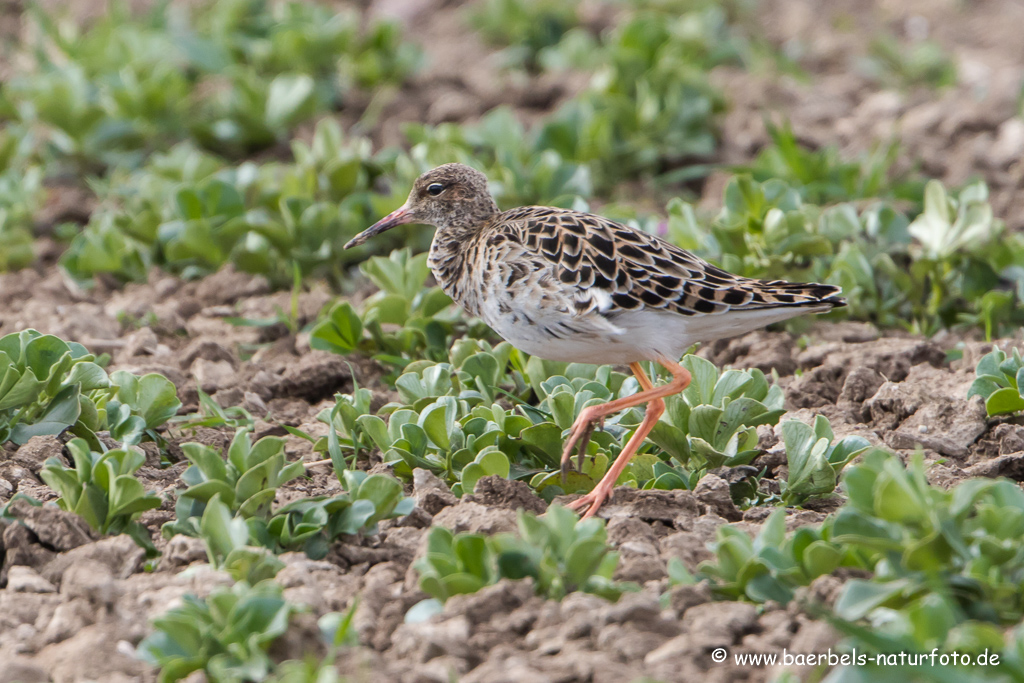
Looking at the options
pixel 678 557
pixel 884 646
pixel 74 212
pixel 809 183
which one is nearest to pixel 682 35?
pixel 809 183

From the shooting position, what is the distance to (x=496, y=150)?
7.91 metres

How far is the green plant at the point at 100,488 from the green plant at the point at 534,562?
1129mm

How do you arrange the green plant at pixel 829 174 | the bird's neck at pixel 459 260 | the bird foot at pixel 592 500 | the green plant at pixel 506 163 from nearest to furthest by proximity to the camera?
the bird foot at pixel 592 500 < the bird's neck at pixel 459 260 < the green plant at pixel 506 163 < the green plant at pixel 829 174

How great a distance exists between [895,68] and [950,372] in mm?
5275

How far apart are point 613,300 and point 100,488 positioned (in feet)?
6.86

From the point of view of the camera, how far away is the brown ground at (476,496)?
11.6 ft

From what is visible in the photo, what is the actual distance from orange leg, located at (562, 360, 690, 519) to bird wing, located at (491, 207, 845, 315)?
302mm

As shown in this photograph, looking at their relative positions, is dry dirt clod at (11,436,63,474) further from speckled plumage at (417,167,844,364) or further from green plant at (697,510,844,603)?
green plant at (697,510,844,603)

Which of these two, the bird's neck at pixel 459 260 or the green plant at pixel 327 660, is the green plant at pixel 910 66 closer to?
the bird's neck at pixel 459 260

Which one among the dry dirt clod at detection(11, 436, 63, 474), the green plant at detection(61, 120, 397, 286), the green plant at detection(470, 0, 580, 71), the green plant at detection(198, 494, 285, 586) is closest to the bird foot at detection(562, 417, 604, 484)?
the green plant at detection(198, 494, 285, 586)

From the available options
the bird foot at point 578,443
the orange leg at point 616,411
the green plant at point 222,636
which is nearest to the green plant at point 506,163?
the orange leg at point 616,411

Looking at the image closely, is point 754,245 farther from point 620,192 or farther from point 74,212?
point 74,212

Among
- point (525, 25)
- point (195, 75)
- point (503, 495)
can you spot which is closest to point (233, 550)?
point (503, 495)

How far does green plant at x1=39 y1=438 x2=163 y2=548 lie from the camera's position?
13.7 ft
